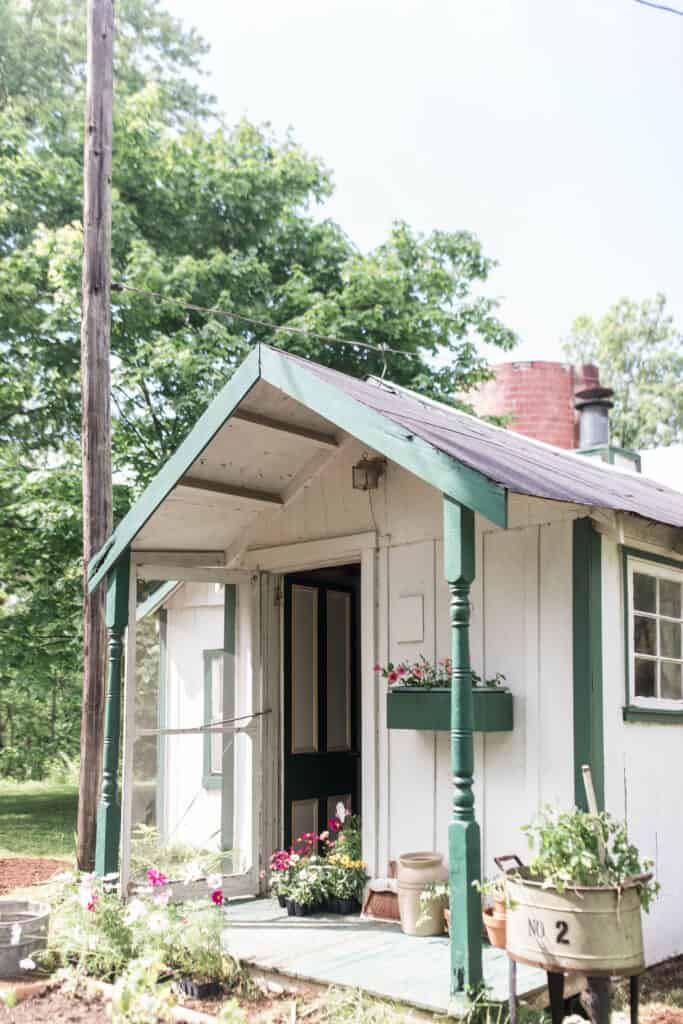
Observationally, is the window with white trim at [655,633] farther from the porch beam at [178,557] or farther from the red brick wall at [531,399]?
the red brick wall at [531,399]

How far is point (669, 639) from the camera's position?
6.23 metres

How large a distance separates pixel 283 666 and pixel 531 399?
9.81 meters

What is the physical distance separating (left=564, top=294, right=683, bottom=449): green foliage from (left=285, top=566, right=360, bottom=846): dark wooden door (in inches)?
825

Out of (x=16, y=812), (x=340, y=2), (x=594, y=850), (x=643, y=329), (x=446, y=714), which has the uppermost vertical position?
(x=643, y=329)

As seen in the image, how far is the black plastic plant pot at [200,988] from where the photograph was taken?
508cm

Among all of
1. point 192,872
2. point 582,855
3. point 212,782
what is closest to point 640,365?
point 212,782

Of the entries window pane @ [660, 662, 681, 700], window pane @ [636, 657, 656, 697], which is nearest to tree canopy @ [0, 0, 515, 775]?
window pane @ [660, 662, 681, 700]

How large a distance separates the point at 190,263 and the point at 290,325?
56.1 inches

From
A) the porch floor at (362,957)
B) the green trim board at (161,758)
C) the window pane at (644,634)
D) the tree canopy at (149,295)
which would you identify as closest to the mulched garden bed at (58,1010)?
the porch floor at (362,957)

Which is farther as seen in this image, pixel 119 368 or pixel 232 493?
pixel 119 368

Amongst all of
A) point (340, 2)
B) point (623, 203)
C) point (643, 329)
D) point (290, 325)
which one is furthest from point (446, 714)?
point (623, 203)

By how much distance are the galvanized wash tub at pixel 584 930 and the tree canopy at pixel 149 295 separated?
26.1 ft

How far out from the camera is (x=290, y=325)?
12.9m

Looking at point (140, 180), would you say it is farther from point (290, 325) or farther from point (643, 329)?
point (643, 329)
